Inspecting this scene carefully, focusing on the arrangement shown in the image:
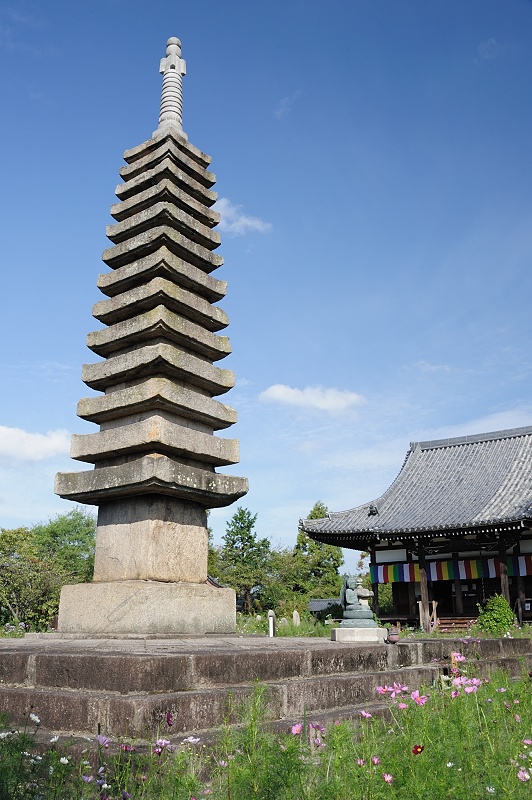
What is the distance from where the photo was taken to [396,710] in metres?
5.43

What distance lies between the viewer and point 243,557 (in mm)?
44562

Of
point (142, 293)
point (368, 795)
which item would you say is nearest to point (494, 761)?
point (368, 795)

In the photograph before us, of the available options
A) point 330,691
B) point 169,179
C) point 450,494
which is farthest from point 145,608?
point 450,494

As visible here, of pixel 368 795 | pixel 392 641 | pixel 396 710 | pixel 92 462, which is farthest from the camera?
pixel 92 462

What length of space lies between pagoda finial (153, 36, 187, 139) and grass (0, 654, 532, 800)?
989cm

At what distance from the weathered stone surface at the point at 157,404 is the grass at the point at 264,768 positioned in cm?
504

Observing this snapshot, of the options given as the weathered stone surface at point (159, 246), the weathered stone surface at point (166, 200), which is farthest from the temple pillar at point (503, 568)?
the weathered stone surface at point (166, 200)

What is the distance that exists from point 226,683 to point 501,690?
7.71 ft

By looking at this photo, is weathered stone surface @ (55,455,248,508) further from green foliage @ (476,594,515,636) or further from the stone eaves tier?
green foliage @ (476,594,515,636)

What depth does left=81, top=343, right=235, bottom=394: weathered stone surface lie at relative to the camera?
29.1 feet

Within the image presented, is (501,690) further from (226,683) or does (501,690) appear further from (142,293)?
(142,293)

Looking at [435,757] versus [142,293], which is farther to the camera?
[142,293]

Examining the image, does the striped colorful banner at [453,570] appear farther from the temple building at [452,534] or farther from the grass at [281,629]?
the grass at [281,629]

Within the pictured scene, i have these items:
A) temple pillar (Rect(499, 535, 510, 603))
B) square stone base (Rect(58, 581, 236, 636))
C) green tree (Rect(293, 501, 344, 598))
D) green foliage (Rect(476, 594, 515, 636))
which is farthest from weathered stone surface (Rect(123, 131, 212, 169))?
green tree (Rect(293, 501, 344, 598))
